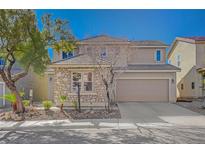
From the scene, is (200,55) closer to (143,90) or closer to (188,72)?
(188,72)

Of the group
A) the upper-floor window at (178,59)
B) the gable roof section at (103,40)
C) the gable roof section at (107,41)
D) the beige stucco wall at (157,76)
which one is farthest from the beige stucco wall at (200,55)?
the gable roof section at (103,40)

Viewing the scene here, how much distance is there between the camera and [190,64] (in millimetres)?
22516

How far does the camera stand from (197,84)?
21.5 metres

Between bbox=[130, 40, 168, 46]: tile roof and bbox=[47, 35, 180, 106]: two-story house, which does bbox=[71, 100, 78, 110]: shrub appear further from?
bbox=[130, 40, 168, 46]: tile roof

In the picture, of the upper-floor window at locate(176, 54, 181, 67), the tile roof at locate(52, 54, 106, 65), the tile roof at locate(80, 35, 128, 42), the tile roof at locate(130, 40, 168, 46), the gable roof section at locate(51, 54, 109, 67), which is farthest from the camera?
the upper-floor window at locate(176, 54, 181, 67)

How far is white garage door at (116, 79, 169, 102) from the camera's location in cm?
1902

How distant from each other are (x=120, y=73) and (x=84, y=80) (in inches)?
177

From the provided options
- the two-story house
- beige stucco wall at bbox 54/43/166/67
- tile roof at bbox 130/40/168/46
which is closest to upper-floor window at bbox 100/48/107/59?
the two-story house

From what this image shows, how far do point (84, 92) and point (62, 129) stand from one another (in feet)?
20.0

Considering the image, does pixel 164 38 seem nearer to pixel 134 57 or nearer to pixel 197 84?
pixel 134 57

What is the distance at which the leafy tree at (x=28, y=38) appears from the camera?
1116 cm

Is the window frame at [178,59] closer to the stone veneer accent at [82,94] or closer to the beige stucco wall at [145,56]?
the beige stucco wall at [145,56]

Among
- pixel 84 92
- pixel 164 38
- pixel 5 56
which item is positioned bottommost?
pixel 84 92
